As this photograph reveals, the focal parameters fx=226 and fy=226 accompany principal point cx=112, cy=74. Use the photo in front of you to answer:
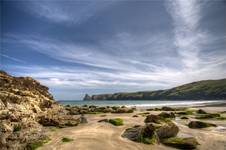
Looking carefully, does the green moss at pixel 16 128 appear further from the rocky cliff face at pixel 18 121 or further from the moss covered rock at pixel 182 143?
the moss covered rock at pixel 182 143

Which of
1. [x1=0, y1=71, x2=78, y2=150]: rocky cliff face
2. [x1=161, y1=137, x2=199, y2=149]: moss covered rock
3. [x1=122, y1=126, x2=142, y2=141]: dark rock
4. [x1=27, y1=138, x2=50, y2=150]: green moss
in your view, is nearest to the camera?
[x1=27, y1=138, x2=50, y2=150]: green moss

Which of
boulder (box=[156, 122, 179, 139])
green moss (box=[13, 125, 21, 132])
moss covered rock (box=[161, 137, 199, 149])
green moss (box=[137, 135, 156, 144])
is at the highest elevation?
green moss (box=[13, 125, 21, 132])

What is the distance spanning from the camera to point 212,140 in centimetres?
1914

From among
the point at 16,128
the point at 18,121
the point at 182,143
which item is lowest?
the point at 182,143

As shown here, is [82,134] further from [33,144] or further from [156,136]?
[156,136]

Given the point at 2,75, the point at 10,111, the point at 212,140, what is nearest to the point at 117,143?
the point at 212,140

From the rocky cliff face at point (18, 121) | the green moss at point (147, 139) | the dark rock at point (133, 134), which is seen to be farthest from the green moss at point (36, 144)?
the green moss at point (147, 139)

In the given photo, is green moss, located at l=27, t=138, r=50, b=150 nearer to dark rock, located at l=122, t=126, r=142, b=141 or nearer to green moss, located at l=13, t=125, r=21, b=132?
green moss, located at l=13, t=125, r=21, b=132

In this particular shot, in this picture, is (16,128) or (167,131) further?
(16,128)

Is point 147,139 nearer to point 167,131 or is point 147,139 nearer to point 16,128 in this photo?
point 167,131

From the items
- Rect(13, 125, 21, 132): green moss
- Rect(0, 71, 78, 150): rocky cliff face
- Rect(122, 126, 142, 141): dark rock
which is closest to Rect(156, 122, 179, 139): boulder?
Rect(122, 126, 142, 141): dark rock

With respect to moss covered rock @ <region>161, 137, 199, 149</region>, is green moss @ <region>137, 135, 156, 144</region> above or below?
above

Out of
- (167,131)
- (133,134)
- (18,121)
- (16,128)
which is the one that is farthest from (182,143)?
(18,121)

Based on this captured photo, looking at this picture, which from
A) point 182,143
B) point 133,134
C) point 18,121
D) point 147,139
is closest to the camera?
point 182,143
